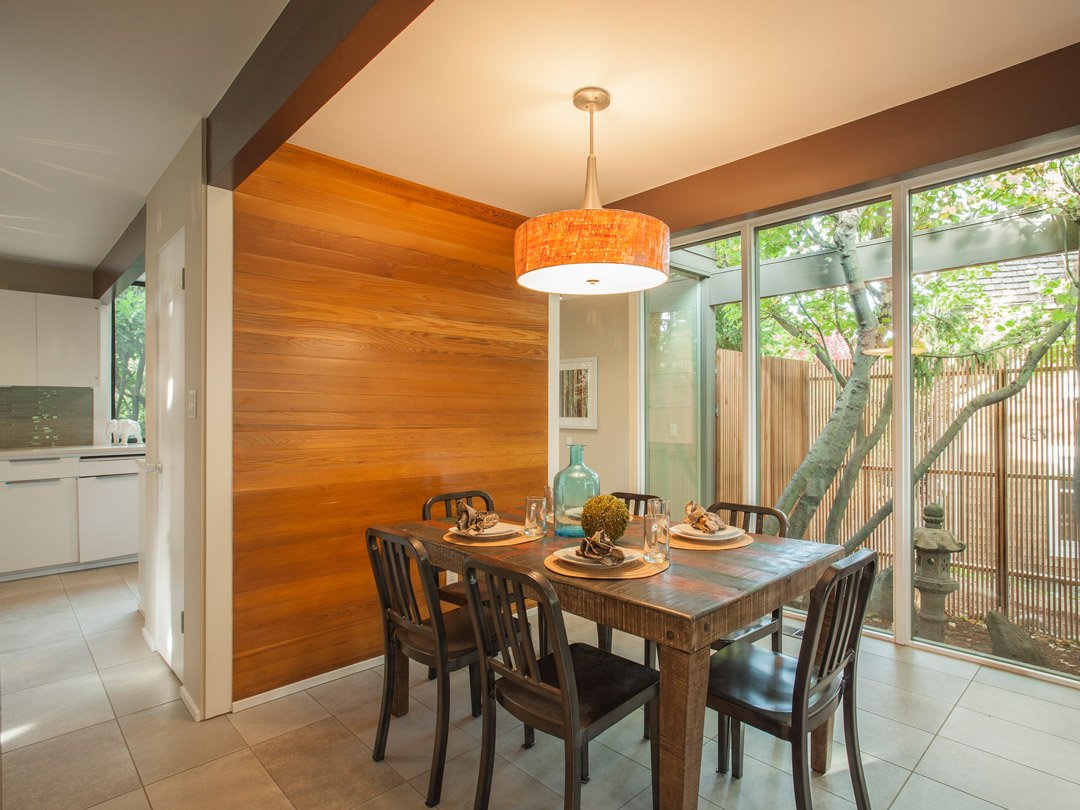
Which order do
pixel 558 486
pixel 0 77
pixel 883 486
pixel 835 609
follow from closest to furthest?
pixel 835 609
pixel 0 77
pixel 558 486
pixel 883 486

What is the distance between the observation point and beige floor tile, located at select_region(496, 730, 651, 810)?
1922 mm

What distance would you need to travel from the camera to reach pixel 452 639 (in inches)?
82.7

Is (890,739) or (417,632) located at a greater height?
(417,632)

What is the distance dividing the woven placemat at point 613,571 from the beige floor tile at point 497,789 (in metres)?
0.74

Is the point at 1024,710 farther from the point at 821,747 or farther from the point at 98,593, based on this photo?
the point at 98,593

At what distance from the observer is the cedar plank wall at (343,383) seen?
2.60 meters

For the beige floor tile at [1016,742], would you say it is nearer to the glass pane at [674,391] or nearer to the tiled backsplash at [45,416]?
the glass pane at [674,391]

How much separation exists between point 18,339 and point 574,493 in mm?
4924

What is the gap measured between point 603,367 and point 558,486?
2332 mm

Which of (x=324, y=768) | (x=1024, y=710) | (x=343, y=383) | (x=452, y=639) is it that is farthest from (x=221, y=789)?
(x=1024, y=710)

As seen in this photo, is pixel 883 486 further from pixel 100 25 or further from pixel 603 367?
pixel 100 25

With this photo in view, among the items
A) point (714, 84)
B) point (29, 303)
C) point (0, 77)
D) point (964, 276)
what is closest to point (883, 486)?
point (964, 276)

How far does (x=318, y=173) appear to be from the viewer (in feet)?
9.26

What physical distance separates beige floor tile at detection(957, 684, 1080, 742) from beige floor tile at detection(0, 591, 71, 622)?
4998 millimetres
